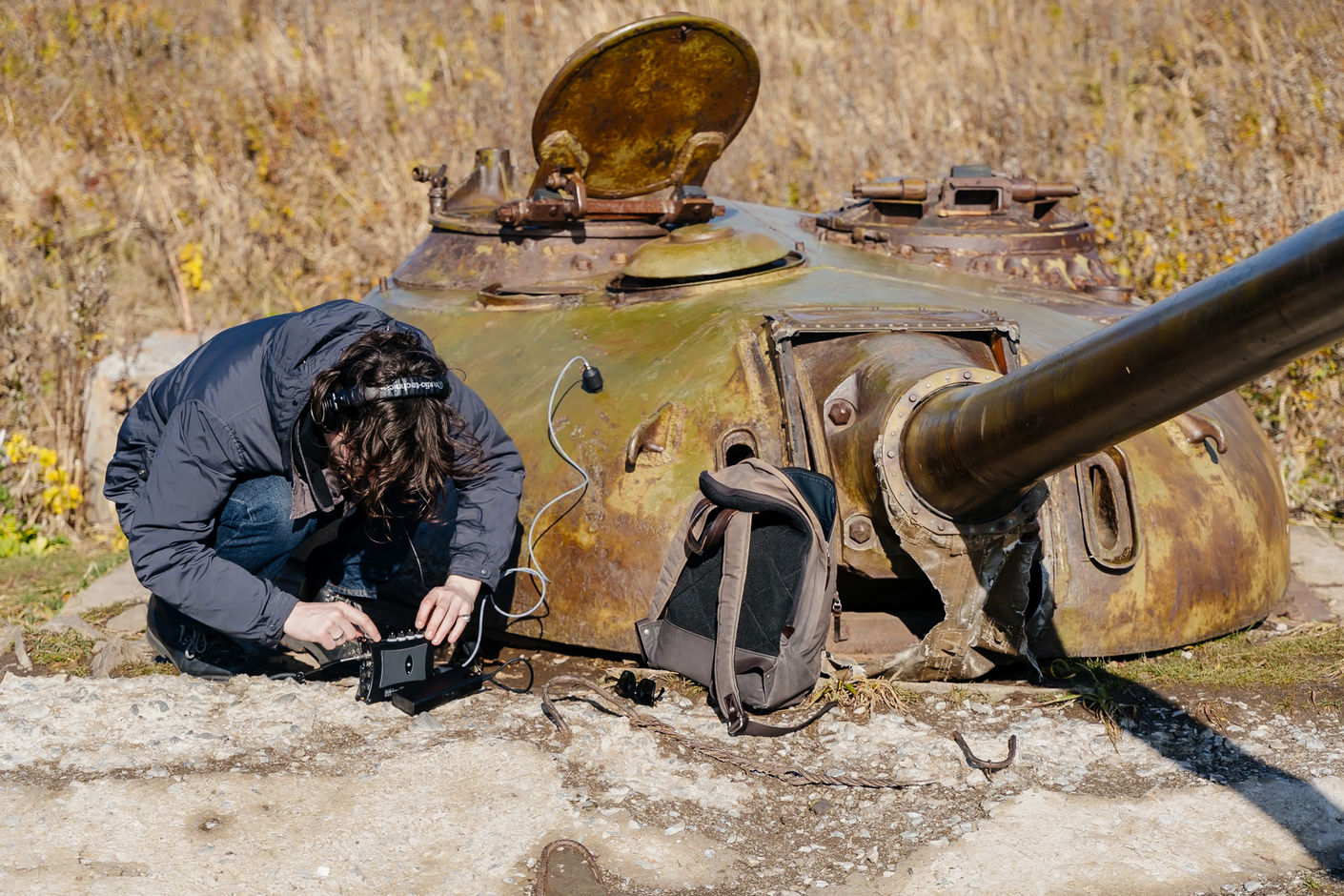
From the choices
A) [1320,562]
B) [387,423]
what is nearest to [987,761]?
[387,423]

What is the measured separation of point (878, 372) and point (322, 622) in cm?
149

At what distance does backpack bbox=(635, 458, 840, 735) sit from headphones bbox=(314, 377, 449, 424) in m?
0.73

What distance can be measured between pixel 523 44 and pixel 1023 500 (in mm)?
9278

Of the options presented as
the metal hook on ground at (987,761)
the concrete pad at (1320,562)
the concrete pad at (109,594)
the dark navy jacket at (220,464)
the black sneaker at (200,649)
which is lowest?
the concrete pad at (109,594)

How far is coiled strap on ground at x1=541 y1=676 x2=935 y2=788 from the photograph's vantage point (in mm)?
3338

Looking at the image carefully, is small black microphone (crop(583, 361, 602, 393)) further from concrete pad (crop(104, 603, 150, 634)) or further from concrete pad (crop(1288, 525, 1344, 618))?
concrete pad (crop(1288, 525, 1344, 618))

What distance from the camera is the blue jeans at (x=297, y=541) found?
3715mm

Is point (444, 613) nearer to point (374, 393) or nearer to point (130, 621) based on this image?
point (374, 393)

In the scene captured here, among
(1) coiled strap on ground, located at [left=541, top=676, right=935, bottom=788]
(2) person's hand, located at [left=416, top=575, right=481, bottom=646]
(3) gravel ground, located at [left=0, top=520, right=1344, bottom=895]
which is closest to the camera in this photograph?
(3) gravel ground, located at [left=0, top=520, right=1344, bottom=895]

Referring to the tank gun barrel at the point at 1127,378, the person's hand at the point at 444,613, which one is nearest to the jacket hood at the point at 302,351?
the person's hand at the point at 444,613

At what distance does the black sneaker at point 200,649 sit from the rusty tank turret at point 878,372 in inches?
29.2

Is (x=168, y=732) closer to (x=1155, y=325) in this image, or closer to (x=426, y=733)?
(x=426, y=733)

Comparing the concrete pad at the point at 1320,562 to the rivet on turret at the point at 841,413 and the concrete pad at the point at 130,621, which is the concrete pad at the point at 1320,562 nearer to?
the rivet on turret at the point at 841,413

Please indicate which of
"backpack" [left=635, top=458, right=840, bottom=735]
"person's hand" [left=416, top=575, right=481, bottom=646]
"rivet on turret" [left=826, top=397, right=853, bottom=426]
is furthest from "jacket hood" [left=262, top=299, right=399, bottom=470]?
"rivet on turret" [left=826, top=397, right=853, bottom=426]
